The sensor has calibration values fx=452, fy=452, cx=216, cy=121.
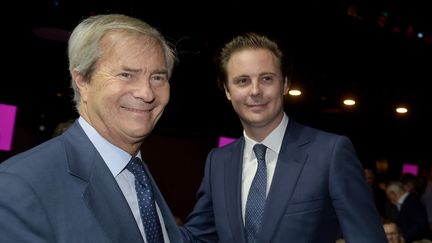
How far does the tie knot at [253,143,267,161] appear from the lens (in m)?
2.37

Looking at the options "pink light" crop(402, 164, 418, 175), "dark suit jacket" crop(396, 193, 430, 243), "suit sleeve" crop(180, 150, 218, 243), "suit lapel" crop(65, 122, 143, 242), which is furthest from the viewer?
"pink light" crop(402, 164, 418, 175)

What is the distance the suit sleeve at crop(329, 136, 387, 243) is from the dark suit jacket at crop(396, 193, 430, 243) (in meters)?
4.57

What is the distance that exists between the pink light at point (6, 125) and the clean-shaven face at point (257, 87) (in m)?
7.42

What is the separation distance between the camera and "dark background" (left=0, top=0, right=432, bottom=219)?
22.6 feet

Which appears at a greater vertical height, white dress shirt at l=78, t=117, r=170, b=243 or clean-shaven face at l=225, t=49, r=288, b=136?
clean-shaven face at l=225, t=49, r=288, b=136

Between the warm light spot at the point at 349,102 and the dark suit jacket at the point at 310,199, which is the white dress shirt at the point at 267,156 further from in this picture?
the warm light spot at the point at 349,102

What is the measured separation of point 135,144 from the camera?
1.73 m

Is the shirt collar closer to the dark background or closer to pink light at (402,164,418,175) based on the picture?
the dark background

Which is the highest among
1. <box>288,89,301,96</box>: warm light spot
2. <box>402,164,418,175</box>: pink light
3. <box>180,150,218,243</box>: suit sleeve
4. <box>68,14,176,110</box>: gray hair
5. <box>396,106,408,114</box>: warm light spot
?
<box>396,106,408,114</box>: warm light spot

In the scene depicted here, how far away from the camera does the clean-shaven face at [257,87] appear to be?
235 centimetres

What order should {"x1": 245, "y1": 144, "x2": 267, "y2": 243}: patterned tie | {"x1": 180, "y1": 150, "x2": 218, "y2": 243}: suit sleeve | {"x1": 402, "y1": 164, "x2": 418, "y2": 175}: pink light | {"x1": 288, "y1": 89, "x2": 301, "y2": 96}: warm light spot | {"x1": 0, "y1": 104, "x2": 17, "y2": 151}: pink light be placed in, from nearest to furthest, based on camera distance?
{"x1": 245, "y1": 144, "x2": 267, "y2": 243}: patterned tie < {"x1": 180, "y1": 150, "x2": 218, "y2": 243}: suit sleeve < {"x1": 0, "y1": 104, "x2": 17, "y2": 151}: pink light < {"x1": 288, "y1": 89, "x2": 301, "y2": 96}: warm light spot < {"x1": 402, "y1": 164, "x2": 418, "y2": 175}: pink light

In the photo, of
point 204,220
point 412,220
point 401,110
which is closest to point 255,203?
point 204,220

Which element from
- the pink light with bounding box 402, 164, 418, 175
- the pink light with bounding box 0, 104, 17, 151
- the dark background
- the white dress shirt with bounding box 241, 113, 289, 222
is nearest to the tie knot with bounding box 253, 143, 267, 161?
the white dress shirt with bounding box 241, 113, 289, 222

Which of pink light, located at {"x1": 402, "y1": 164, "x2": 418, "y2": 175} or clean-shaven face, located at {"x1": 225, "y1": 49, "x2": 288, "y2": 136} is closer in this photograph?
clean-shaven face, located at {"x1": 225, "y1": 49, "x2": 288, "y2": 136}
